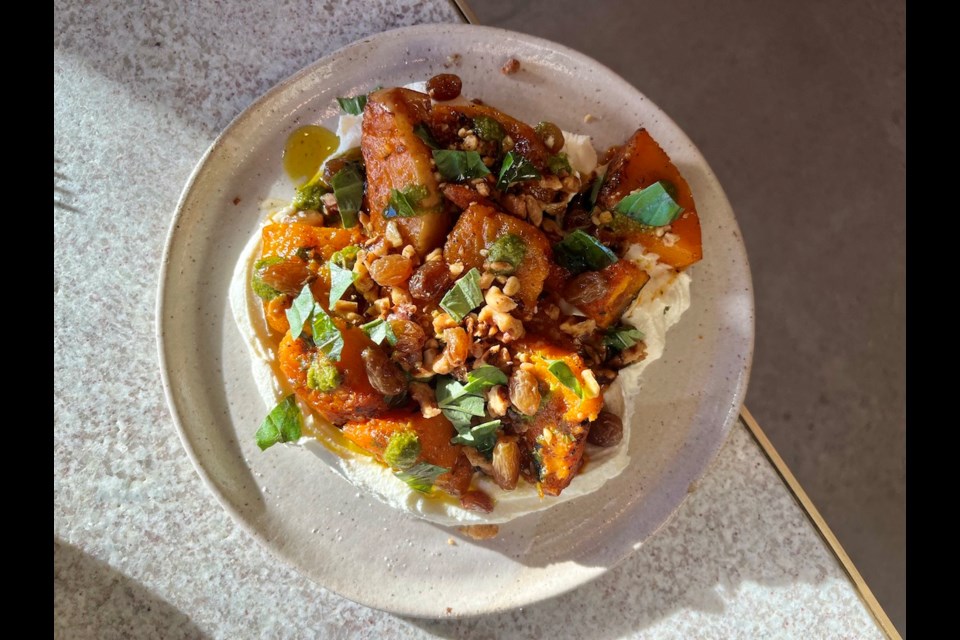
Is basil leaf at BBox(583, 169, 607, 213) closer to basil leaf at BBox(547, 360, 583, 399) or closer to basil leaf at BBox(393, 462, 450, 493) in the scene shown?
basil leaf at BBox(547, 360, 583, 399)

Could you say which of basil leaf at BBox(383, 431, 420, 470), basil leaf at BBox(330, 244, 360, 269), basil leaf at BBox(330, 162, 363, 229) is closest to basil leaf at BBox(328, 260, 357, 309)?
basil leaf at BBox(330, 244, 360, 269)

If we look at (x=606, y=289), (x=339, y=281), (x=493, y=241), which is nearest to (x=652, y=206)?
(x=606, y=289)

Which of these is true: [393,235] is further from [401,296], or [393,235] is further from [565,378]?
[565,378]

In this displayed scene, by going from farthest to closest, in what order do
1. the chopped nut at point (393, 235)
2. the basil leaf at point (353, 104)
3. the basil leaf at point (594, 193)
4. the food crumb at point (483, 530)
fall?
the food crumb at point (483, 530), the basil leaf at point (353, 104), the basil leaf at point (594, 193), the chopped nut at point (393, 235)

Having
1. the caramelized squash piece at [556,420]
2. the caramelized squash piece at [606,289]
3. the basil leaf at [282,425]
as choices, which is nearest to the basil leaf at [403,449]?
the caramelized squash piece at [556,420]

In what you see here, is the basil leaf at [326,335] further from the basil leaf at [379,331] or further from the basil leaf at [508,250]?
the basil leaf at [508,250]
